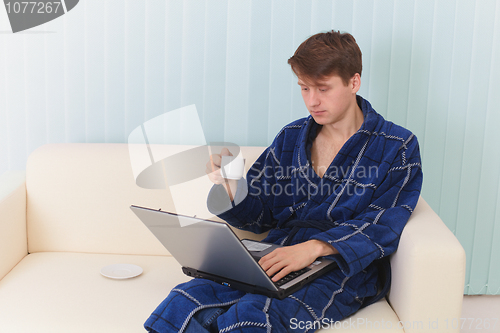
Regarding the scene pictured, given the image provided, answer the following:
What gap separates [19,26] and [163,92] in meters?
0.64

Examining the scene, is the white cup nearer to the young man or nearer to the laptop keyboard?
the young man

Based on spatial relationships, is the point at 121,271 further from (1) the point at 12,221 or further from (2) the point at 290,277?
(2) the point at 290,277

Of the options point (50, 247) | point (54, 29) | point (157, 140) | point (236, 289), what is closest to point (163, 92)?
point (157, 140)

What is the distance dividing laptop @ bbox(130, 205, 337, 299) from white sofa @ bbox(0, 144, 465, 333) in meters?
0.16

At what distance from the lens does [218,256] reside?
3.89 ft

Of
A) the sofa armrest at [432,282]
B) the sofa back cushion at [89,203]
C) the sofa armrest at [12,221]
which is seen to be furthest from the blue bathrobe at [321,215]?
the sofa armrest at [12,221]

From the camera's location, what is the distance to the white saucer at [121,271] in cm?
149

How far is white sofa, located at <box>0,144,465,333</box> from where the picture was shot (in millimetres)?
1193

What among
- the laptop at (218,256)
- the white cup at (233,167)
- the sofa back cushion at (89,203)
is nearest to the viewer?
the laptop at (218,256)

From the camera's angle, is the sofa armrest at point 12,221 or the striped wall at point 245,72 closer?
the sofa armrest at point 12,221

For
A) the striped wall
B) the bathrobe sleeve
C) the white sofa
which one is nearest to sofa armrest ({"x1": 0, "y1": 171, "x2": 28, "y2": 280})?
the white sofa

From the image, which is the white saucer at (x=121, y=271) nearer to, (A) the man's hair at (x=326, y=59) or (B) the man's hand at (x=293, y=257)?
(B) the man's hand at (x=293, y=257)

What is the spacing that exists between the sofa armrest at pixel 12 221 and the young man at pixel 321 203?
698 millimetres

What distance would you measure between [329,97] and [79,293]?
3.24ft
